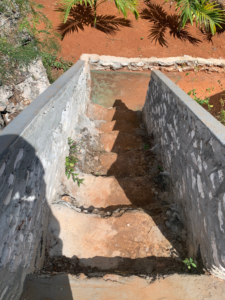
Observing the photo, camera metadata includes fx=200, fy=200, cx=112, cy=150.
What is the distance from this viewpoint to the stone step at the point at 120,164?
3754 millimetres

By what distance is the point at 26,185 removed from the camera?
1781mm

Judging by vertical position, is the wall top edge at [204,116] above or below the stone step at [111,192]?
above

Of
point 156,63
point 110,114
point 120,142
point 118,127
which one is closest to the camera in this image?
point 120,142

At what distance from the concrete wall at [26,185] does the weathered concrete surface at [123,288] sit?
0.66ft

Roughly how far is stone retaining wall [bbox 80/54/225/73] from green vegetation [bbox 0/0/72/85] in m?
1.05

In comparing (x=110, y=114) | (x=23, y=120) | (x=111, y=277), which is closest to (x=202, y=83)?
(x=110, y=114)

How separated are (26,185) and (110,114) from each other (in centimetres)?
472

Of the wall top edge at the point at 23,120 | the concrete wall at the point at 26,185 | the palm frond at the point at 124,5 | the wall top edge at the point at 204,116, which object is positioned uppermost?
the palm frond at the point at 124,5

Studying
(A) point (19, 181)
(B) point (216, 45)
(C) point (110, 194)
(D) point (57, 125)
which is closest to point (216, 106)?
(B) point (216, 45)

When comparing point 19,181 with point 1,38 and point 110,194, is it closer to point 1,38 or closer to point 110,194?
point 110,194

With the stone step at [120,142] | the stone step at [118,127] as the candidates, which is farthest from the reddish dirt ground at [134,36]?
the stone step at [120,142]

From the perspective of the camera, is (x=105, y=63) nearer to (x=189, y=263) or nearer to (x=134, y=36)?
(x=134, y=36)

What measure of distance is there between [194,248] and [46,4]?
9.79 m

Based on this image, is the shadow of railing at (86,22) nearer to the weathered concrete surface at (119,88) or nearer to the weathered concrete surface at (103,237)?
the weathered concrete surface at (119,88)
